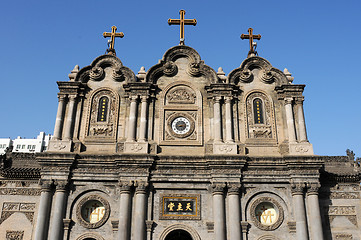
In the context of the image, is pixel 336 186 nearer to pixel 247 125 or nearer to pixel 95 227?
pixel 247 125

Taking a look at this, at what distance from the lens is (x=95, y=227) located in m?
19.4

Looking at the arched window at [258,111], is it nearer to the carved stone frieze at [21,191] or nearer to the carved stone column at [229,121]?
the carved stone column at [229,121]

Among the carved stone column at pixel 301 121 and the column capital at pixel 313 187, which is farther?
the carved stone column at pixel 301 121

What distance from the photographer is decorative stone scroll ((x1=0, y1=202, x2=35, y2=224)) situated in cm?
2066

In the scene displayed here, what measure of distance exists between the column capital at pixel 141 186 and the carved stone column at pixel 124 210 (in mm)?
325

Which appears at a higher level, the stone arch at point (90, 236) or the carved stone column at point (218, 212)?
the carved stone column at point (218, 212)

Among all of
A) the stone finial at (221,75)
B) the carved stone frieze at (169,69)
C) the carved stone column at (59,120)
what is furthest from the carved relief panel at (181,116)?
the carved stone column at (59,120)

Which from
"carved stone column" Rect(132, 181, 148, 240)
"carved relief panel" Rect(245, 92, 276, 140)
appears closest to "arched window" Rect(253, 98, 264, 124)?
"carved relief panel" Rect(245, 92, 276, 140)

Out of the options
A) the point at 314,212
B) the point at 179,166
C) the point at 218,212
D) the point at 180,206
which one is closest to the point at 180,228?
the point at 180,206

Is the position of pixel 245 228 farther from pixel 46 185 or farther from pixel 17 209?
pixel 17 209

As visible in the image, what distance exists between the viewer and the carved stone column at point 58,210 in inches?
744

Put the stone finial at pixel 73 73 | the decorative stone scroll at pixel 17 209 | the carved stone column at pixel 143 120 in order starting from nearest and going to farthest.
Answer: the decorative stone scroll at pixel 17 209, the carved stone column at pixel 143 120, the stone finial at pixel 73 73

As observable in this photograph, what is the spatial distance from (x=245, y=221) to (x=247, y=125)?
18.1 feet

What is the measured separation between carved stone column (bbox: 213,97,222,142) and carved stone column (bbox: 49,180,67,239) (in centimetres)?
853
